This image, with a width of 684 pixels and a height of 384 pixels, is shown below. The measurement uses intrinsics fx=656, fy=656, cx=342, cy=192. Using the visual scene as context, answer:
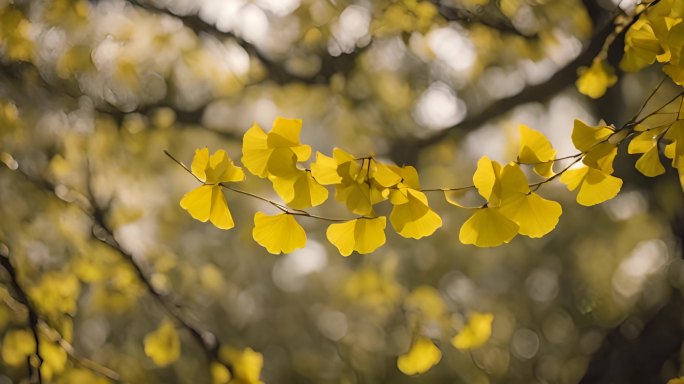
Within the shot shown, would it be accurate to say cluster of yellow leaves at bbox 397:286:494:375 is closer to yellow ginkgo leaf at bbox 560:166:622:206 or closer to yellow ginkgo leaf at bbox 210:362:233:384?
yellow ginkgo leaf at bbox 210:362:233:384

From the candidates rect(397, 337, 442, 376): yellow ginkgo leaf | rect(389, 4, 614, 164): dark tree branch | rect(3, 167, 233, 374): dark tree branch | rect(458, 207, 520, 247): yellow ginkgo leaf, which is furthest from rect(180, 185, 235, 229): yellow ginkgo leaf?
rect(389, 4, 614, 164): dark tree branch

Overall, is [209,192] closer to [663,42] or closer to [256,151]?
[256,151]

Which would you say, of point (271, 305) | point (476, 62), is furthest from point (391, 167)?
point (271, 305)

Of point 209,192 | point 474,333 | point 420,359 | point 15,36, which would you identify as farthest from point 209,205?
point 15,36

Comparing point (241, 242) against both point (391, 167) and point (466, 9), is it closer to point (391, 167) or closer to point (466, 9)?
point (466, 9)

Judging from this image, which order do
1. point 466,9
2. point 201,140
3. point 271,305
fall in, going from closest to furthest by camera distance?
point 466,9 → point 201,140 → point 271,305

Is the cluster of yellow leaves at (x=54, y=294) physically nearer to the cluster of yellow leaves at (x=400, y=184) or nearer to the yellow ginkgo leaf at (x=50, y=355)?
the yellow ginkgo leaf at (x=50, y=355)
